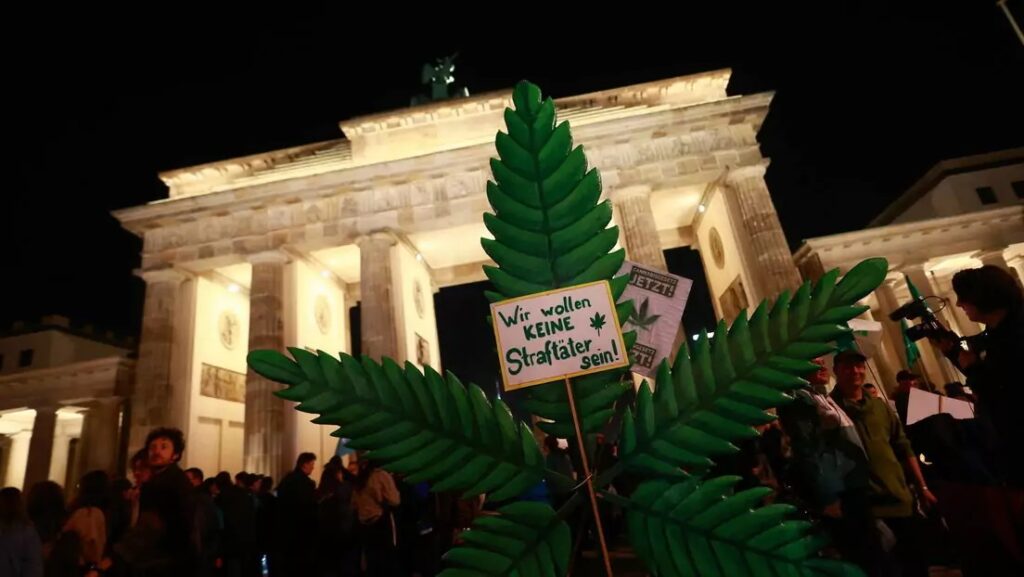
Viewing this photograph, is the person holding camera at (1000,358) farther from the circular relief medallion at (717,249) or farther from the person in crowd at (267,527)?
the circular relief medallion at (717,249)

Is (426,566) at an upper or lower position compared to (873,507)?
lower

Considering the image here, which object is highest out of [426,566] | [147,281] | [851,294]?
[147,281]

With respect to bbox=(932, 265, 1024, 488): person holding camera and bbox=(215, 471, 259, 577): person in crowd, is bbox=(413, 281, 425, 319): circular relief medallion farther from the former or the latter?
bbox=(932, 265, 1024, 488): person holding camera

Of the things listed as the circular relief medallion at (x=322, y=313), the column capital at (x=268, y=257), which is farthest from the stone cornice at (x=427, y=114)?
the circular relief medallion at (x=322, y=313)

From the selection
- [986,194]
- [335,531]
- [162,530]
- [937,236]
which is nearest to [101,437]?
[335,531]

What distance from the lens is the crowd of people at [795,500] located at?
2.17 meters

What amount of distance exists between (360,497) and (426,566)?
5.35 ft

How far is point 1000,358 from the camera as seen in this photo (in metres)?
2.16

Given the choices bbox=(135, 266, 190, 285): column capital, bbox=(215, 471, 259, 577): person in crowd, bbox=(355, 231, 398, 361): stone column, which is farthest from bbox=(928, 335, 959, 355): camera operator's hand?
bbox=(135, 266, 190, 285): column capital

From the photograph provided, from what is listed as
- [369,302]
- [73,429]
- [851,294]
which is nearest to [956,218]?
[369,302]

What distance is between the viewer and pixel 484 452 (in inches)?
36.3

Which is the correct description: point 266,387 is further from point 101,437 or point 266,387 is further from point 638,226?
point 638,226

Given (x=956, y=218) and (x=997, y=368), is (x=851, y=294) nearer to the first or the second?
(x=997, y=368)

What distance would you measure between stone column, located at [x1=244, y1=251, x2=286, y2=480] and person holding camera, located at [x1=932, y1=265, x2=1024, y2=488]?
1444cm
